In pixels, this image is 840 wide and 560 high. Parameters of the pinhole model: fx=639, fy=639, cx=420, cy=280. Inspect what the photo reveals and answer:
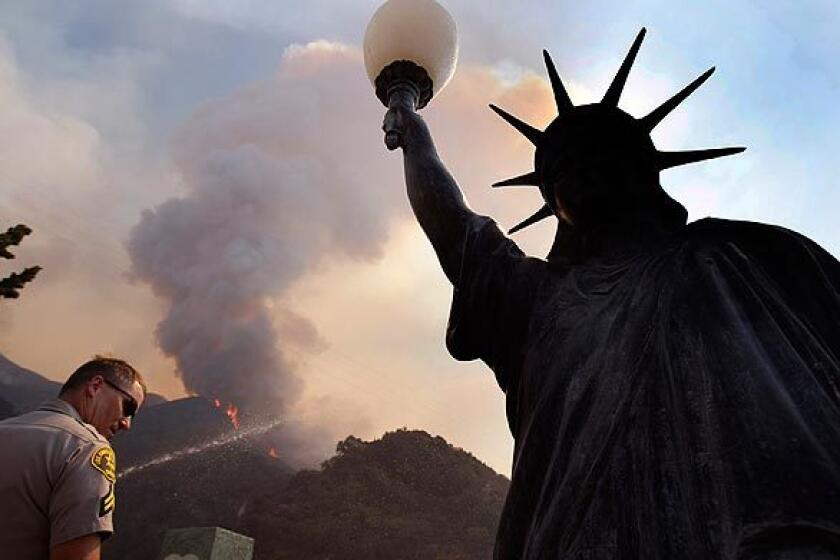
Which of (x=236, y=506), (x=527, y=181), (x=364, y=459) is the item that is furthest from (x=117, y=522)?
(x=527, y=181)

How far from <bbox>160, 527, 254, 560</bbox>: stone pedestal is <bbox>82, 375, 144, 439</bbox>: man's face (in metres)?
5.08

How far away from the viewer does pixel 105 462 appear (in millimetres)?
2730

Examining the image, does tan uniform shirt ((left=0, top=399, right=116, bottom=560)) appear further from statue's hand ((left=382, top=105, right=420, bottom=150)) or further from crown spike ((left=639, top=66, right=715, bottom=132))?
crown spike ((left=639, top=66, right=715, bottom=132))

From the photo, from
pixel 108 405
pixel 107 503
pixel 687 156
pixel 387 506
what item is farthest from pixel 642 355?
pixel 387 506

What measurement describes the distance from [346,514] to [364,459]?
26.7 feet

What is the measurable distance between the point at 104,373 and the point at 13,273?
10910 mm

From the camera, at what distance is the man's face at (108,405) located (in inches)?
122

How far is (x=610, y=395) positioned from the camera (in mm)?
1801

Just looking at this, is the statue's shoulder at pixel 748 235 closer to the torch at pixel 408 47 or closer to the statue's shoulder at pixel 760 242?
the statue's shoulder at pixel 760 242

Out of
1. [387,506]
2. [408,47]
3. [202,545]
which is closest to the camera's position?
[408,47]

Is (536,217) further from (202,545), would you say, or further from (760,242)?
(202,545)

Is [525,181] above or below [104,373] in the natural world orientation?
above

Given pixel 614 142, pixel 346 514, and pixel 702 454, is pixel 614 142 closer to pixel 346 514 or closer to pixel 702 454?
pixel 702 454

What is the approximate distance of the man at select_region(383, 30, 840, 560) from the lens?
140cm
